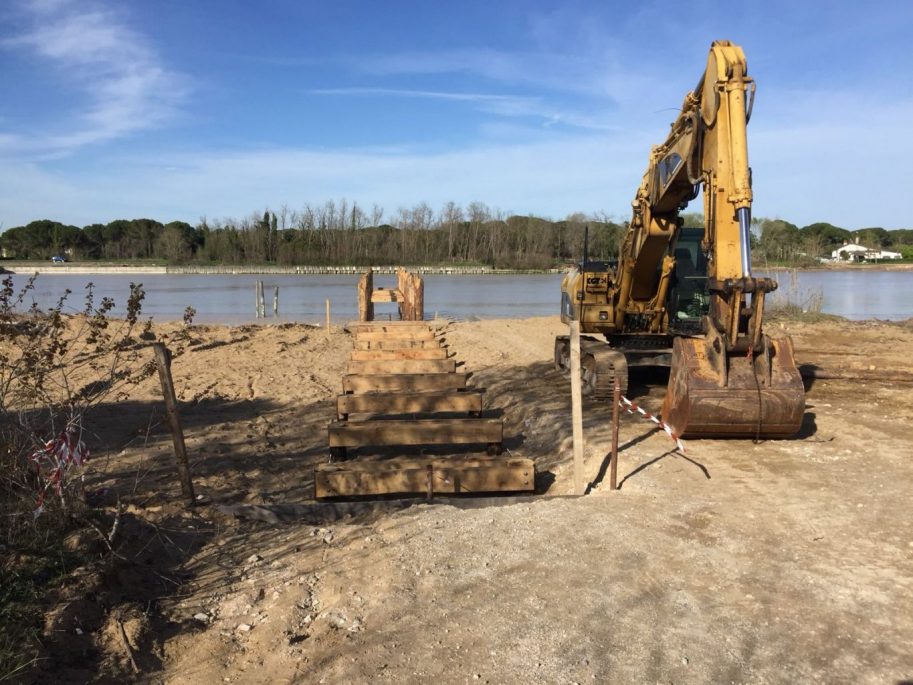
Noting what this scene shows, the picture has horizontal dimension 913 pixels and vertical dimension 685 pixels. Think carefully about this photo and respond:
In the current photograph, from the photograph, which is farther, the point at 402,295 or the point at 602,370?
the point at 402,295

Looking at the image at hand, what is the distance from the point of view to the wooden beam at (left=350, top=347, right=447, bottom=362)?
12352 millimetres

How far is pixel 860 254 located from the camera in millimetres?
114000

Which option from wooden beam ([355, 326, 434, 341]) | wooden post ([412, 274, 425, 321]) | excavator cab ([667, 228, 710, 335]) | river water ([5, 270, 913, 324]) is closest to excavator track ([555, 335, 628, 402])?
excavator cab ([667, 228, 710, 335])

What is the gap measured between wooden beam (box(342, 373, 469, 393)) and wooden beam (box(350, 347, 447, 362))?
4.48 feet

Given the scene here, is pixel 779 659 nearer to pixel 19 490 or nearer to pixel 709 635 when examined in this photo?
pixel 709 635

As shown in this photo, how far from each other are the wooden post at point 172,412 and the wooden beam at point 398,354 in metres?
5.56

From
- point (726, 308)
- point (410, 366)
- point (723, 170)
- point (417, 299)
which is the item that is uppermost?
point (723, 170)

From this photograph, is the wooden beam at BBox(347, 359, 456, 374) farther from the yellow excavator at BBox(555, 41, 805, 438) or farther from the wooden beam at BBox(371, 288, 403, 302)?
the wooden beam at BBox(371, 288, 403, 302)

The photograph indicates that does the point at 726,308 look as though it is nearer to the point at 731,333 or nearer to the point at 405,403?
the point at 731,333

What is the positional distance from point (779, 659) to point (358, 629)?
233 centimetres

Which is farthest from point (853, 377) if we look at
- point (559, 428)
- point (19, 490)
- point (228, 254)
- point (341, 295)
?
point (228, 254)

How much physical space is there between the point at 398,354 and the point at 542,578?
798 centimetres

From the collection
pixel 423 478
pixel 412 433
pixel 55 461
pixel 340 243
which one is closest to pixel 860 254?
pixel 340 243

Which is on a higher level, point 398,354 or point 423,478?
point 398,354
